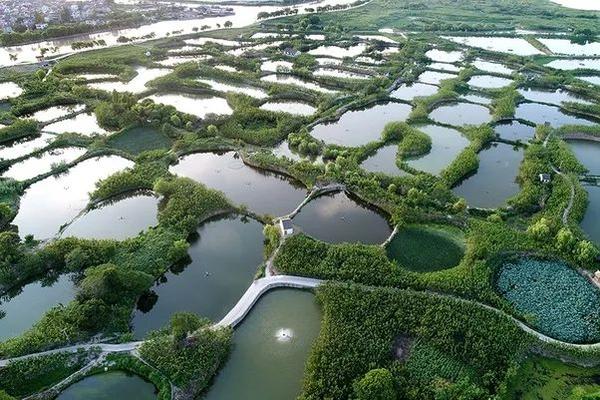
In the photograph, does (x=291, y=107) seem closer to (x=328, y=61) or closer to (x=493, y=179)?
(x=328, y=61)

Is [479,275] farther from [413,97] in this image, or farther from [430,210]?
[413,97]

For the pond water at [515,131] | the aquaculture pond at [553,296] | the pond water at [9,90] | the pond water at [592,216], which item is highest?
the pond water at [9,90]

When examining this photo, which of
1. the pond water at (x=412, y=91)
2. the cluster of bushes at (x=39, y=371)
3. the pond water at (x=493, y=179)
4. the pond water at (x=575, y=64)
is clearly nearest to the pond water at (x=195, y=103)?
the pond water at (x=412, y=91)

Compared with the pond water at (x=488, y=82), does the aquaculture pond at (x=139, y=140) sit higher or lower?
higher

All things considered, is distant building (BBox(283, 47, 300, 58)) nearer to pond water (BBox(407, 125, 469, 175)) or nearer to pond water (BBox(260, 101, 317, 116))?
pond water (BBox(260, 101, 317, 116))

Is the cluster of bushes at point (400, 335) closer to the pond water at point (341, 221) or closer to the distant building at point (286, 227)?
the distant building at point (286, 227)

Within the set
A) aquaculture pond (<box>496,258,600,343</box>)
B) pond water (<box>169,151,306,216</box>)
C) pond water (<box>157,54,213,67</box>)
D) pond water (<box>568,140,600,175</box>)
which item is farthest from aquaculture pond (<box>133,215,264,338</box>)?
pond water (<box>157,54,213,67</box>)

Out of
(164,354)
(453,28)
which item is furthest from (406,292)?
(453,28)
